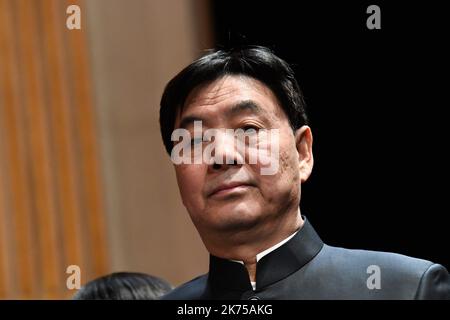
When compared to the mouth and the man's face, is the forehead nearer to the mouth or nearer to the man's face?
the man's face

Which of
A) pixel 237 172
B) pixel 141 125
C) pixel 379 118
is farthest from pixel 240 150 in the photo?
pixel 141 125

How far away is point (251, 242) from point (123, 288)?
2.53ft

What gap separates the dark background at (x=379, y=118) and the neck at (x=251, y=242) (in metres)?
0.90

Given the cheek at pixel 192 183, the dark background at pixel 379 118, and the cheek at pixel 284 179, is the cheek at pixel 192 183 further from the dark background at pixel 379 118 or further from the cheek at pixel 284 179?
the dark background at pixel 379 118

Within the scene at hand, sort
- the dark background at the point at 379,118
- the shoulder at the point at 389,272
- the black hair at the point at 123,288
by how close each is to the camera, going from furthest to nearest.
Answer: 1. the dark background at the point at 379,118
2. the black hair at the point at 123,288
3. the shoulder at the point at 389,272

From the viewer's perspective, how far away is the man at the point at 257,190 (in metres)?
1.43

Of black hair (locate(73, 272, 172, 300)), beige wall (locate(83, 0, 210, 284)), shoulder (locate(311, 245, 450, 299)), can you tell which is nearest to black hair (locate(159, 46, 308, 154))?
shoulder (locate(311, 245, 450, 299))

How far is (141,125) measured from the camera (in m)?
3.53

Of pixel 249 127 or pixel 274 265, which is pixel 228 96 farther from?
pixel 274 265

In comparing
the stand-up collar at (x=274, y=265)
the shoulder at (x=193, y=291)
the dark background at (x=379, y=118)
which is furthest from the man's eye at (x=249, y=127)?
the dark background at (x=379, y=118)

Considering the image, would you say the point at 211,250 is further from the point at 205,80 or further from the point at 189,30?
the point at 189,30

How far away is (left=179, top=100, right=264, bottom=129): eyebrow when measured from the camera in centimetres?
145
